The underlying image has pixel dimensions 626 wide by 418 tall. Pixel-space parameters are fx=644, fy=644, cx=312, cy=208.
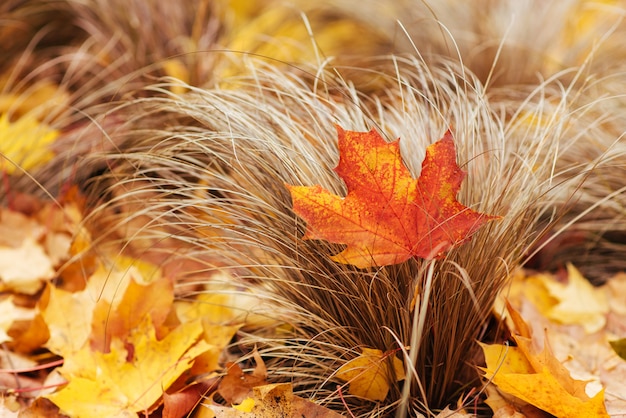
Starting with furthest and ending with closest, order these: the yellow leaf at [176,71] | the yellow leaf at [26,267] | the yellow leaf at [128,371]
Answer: the yellow leaf at [176,71]
the yellow leaf at [26,267]
the yellow leaf at [128,371]

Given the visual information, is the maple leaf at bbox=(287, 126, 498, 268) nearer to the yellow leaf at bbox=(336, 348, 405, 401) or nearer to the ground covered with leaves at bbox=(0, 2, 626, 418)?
the ground covered with leaves at bbox=(0, 2, 626, 418)

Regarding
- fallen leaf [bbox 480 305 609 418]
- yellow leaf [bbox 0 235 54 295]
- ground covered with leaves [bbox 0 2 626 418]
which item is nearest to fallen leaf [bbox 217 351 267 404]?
ground covered with leaves [bbox 0 2 626 418]

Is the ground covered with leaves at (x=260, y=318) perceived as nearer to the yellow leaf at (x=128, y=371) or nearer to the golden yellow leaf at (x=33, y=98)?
the yellow leaf at (x=128, y=371)

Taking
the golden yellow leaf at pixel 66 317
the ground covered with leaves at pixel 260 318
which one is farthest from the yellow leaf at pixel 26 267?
the golden yellow leaf at pixel 66 317

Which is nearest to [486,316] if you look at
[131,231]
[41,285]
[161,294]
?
[161,294]

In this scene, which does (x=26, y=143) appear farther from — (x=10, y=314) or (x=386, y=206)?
(x=386, y=206)
